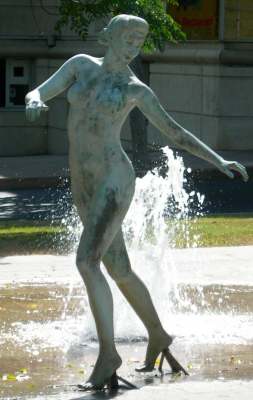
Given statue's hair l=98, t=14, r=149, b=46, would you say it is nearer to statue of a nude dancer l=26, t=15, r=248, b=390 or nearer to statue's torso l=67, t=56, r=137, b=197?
statue of a nude dancer l=26, t=15, r=248, b=390

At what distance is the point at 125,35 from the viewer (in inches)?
280

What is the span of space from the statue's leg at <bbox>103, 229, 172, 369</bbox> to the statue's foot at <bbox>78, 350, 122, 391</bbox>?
1.52ft

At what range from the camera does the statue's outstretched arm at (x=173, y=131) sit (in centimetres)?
714

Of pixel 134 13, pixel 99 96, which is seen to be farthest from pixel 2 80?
pixel 99 96

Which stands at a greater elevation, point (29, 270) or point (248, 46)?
point (248, 46)

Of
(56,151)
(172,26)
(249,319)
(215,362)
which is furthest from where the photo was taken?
(56,151)

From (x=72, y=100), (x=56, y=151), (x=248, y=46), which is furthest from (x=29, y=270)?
(x=56, y=151)

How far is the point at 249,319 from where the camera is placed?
30.3 ft

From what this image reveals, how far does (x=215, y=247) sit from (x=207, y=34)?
11994 millimetres

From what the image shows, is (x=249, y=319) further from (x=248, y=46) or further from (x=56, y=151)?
(x=56, y=151)

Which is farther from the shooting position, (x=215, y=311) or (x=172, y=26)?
(x=172, y=26)

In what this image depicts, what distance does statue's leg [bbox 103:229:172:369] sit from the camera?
7.26 meters

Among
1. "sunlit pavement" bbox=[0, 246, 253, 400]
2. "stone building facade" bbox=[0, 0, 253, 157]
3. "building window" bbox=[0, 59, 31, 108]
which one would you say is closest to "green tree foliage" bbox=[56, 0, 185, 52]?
"stone building facade" bbox=[0, 0, 253, 157]

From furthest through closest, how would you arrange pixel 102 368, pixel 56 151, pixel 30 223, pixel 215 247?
pixel 56 151
pixel 30 223
pixel 215 247
pixel 102 368
